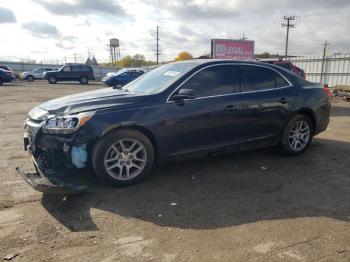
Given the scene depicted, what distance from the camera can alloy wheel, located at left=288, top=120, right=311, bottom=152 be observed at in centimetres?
616

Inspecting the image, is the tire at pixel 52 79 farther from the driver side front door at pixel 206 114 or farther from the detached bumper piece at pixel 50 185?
the detached bumper piece at pixel 50 185

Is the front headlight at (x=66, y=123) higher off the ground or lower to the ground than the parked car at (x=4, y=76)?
higher

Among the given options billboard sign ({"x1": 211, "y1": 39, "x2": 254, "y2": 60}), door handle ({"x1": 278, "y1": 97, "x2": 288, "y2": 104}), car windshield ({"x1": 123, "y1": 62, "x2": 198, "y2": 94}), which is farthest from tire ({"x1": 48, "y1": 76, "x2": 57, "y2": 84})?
door handle ({"x1": 278, "y1": 97, "x2": 288, "y2": 104})

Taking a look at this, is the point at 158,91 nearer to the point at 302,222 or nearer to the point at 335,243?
the point at 302,222

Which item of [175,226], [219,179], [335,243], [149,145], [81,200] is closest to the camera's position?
[335,243]

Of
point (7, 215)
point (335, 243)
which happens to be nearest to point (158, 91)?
point (7, 215)

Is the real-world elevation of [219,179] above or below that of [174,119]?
below

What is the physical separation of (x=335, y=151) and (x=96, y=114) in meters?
4.69

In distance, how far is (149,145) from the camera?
473cm

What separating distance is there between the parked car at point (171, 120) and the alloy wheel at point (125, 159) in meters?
0.01

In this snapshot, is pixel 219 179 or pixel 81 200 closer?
pixel 81 200

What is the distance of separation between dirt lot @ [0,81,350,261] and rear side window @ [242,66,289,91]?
1.30m

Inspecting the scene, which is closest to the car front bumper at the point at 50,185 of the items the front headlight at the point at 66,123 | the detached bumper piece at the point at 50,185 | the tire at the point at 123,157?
the detached bumper piece at the point at 50,185

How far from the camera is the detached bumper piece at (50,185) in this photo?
13.1 feet
